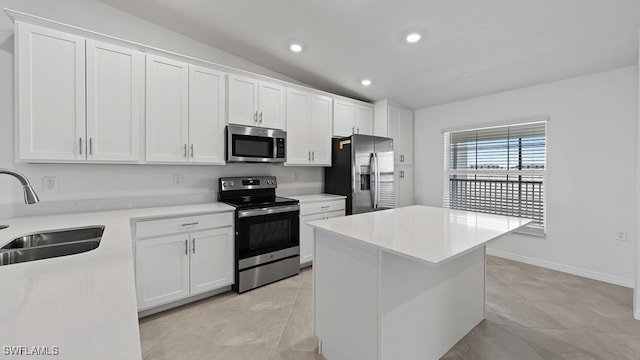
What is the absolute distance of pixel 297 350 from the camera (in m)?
1.93

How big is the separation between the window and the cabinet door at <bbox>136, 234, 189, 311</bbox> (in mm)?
4023

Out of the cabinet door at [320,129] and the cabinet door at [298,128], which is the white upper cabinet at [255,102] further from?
the cabinet door at [320,129]

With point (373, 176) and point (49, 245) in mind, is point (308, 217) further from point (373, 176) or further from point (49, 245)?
point (49, 245)

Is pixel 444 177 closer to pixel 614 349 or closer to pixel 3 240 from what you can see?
pixel 614 349

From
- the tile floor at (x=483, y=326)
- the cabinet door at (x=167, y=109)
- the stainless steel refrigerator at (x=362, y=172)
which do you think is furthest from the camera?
the stainless steel refrigerator at (x=362, y=172)

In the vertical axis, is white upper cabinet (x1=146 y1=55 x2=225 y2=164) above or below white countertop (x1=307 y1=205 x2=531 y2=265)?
above

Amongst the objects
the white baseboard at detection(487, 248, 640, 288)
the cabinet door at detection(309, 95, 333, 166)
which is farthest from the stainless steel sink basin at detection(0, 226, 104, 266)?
the white baseboard at detection(487, 248, 640, 288)

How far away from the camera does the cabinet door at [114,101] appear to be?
224 centimetres

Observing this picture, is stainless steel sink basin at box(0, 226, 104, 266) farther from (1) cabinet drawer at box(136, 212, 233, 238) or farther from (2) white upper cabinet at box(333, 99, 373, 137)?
(2) white upper cabinet at box(333, 99, 373, 137)

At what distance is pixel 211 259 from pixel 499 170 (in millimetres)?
4052

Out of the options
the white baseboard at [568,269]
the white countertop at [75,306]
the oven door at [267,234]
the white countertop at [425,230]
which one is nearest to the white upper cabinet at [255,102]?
the oven door at [267,234]

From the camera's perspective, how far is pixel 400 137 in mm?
4625

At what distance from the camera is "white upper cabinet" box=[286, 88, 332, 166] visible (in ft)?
11.6

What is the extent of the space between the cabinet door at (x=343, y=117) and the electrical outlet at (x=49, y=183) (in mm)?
3122
